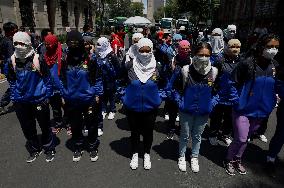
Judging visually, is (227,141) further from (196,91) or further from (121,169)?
(121,169)

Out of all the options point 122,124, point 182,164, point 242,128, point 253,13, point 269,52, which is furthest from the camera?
point 253,13

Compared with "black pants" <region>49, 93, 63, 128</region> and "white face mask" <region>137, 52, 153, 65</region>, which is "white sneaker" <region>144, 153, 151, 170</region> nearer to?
"white face mask" <region>137, 52, 153, 65</region>

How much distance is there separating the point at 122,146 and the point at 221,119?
6.99 feet

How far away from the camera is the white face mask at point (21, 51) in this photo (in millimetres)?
3779

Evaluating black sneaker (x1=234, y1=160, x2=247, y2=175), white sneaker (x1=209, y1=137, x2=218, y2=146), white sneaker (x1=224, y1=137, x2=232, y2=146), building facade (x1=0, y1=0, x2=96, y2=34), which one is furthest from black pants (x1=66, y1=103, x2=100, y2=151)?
building facade (x1=0, y1=0, x2=96, y2=34)

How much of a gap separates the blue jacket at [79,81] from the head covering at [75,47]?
74mm

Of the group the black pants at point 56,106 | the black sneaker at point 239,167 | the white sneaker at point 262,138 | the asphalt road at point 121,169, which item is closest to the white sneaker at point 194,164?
the asphalt road at point 121,169

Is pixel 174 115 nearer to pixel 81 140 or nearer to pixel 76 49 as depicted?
pixel 81 140

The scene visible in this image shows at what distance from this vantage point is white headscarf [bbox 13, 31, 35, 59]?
3707 mm

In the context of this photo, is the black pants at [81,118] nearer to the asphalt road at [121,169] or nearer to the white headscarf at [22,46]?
the asphalt road at [121,169]

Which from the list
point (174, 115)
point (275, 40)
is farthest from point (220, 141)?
point (275, 40)

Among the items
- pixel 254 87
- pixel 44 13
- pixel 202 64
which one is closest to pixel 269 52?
pixel 254 87

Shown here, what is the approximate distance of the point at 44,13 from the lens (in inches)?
1035

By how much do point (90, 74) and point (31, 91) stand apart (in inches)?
37.8
